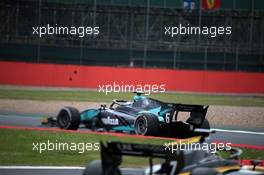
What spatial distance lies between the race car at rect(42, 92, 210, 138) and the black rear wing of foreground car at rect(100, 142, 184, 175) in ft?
25.6

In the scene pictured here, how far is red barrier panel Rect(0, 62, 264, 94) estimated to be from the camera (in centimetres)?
3725

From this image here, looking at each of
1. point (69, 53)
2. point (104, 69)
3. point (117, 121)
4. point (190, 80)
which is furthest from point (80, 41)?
point (117, 121)

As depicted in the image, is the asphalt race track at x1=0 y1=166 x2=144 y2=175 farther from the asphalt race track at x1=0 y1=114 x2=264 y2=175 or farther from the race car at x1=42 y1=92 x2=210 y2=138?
the race car at x1=42 y1=92 x2=210 y2=138

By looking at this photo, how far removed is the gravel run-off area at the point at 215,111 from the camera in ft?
77.2

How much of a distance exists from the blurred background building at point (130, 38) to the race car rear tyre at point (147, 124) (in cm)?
2423

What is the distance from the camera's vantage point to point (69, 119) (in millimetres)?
17203

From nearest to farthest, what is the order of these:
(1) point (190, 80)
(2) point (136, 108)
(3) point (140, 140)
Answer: (3) point (140, 140) → (2) point (136, 108) → (1) point (190, 80)

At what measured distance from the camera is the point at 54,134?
1656 cm

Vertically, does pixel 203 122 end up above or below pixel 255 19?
below

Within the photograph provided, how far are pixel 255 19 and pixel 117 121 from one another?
27393 mm

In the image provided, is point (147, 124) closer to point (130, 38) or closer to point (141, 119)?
point (141, 119)

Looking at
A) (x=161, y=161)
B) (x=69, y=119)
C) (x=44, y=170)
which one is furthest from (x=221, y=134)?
(x=161, y=161)

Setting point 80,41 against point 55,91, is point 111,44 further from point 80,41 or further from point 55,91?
point 55,91

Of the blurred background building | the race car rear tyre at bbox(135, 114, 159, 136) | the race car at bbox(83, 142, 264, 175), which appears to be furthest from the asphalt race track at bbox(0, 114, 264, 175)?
the blurred background building
